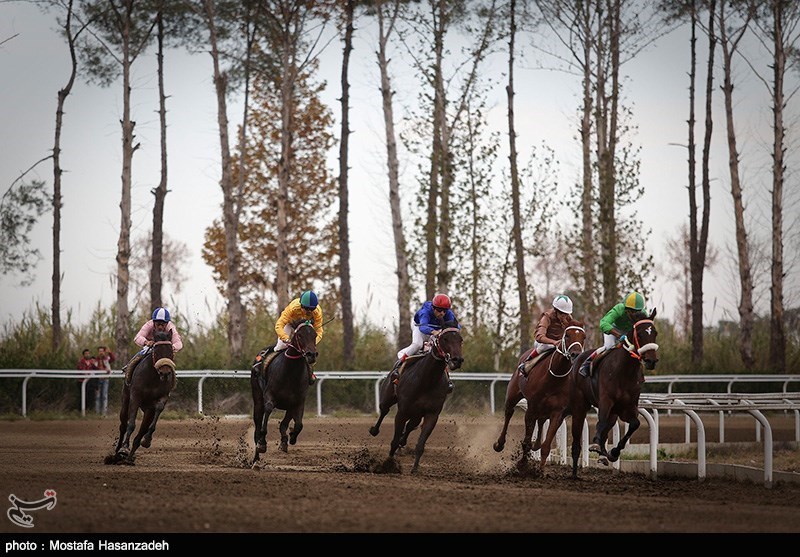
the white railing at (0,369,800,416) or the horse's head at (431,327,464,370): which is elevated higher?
the horse's head at (431,327,464,370)

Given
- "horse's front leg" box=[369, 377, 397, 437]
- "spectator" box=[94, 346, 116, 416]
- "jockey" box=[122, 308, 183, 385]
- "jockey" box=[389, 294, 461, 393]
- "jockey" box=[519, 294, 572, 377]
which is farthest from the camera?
"spectator" box=[94, 346, 116, 416]

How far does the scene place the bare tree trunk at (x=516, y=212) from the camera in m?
31.9

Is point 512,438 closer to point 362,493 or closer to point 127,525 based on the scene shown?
point 362,493

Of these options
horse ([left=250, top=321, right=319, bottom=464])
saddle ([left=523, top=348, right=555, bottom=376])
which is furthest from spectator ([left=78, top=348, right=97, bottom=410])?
saddle ([left=523, top=348, right=555, bottom=376])

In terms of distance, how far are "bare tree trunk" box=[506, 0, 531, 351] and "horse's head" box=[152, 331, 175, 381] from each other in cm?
1820

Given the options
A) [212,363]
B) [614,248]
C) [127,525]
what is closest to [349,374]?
[212,363]

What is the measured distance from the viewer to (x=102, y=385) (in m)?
25.8

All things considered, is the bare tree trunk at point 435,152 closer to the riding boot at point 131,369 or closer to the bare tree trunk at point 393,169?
the bare tree trunk at point 393,169

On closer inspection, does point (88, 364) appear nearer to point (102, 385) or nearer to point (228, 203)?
point (102, 385)

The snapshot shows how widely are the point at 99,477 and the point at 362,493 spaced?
296 cm

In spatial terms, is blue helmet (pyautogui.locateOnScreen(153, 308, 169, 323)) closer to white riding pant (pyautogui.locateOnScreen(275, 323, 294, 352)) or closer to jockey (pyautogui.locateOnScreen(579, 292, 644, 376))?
white riding pant (pyautogui.locateOnScreen(275, 323, 294, 352))

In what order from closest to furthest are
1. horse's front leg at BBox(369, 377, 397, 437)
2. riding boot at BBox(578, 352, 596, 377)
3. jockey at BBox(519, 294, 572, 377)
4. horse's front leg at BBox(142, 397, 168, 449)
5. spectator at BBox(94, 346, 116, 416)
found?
riding boot at BBox(578, 352, 596, 377) < jockey at BBox(519, 294, 572, 377) < horse's front leg at BBox(142, 397, 168, 449) < horse's front leg at BBox(369, 377, 397, 437) < spectator at BBox(94, 346, 116, 416)

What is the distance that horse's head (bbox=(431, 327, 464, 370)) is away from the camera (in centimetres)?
1323

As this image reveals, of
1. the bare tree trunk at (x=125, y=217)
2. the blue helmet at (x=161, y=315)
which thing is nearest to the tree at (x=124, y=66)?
the bare tree trunk at (x=125, y=217)
